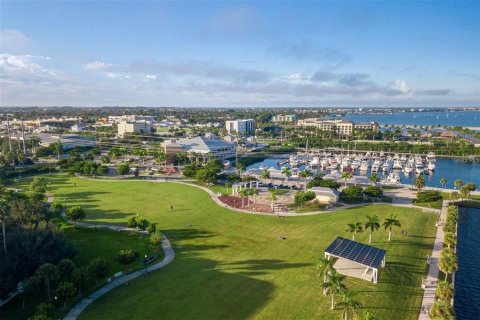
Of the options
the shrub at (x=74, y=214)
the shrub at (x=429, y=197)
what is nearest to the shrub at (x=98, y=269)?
the shrub at (x=74, y=214)

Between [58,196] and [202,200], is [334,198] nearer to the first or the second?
[202,200]

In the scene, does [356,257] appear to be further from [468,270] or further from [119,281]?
[119,281]

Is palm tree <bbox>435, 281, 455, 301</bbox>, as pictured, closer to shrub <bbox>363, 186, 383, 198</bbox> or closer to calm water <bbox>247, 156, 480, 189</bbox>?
shrub <bbox>363, 186, 383, 198</bbox>

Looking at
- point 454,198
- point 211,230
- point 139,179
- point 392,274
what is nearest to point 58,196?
point 139,179

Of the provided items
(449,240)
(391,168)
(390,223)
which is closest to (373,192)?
(390,223)

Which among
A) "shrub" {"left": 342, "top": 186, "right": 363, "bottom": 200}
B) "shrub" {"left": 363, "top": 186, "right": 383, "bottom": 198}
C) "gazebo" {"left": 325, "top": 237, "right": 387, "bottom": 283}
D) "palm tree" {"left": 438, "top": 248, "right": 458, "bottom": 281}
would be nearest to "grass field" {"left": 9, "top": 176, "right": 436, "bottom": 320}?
"gazebo" {"left": 325, "top": 237, "right": 387, "bottom": 283}

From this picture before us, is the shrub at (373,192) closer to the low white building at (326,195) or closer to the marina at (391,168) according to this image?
the low white building at (326,195)
